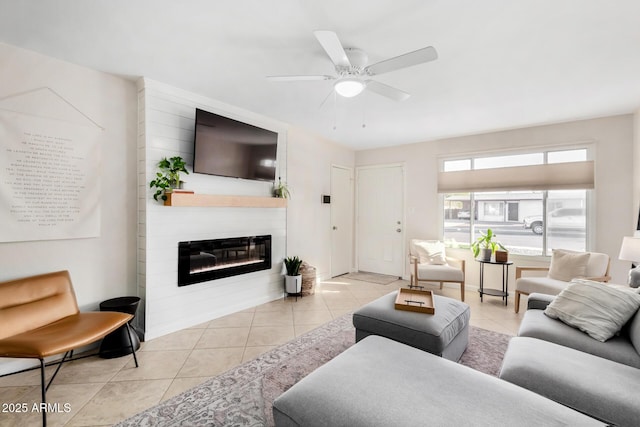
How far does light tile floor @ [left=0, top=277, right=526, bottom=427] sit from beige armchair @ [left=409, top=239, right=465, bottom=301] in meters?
0.46

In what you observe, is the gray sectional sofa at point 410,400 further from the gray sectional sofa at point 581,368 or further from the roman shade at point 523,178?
the roman shade at point 523,178

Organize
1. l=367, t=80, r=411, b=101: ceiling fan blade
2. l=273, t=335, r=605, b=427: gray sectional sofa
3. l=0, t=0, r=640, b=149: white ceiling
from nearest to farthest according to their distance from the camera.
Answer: l=273, t=335, r=605, b=427: gray sectional sofa < l=0, t=0, r=640, b=149: white ceiling < l=367, t=80, r=411, b=101: ceiling fan blade

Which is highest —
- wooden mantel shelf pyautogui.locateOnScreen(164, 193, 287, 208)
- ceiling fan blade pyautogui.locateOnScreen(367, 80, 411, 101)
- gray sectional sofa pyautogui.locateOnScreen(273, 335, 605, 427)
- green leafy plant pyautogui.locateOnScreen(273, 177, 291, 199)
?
ceiling fan blade pyautogui.locateOnScreen(367, 80, 411, 101)

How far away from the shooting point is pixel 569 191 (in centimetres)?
383

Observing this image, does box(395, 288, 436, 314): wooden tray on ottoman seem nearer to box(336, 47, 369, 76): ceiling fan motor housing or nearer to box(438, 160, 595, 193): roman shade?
box(336, 47, 369, 76): ceiling fan motor housing

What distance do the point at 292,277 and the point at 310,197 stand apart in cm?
138

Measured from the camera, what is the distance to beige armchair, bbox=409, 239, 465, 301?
13.1 feet

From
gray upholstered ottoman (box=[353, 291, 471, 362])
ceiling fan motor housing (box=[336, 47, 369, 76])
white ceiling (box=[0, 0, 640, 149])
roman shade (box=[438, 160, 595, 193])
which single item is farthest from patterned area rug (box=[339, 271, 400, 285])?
ceiling fan motor housing (box=[336, 47, 369, 76])

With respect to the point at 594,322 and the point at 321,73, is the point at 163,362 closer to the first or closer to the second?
the point at 321,73

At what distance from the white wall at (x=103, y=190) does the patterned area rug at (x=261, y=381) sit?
143 cm

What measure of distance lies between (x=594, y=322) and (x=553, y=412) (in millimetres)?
1098

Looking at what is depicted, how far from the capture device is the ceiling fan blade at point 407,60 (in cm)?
178

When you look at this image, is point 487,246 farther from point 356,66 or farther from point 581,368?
point 356,66

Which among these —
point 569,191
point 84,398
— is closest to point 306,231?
point 84,398
